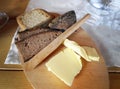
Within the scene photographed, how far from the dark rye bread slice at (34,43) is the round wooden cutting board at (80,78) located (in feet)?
0.11

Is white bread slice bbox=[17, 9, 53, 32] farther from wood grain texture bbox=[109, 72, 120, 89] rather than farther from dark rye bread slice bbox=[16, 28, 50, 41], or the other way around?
wood grain texture bbox=[109, 72, 120, 89]

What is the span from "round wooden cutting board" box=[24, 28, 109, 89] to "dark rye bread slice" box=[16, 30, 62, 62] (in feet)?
0.11

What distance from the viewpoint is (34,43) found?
1.66 feet

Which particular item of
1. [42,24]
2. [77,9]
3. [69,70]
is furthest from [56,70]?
[77,9]

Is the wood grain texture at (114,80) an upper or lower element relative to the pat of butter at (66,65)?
lower

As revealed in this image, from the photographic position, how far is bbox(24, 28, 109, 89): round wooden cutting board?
436 mm

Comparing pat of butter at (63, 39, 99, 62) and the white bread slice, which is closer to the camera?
pat of butter at (63, 39, 99, 62)

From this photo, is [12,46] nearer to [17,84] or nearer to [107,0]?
[17,84]

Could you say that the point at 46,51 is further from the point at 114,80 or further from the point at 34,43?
the point at 114,80

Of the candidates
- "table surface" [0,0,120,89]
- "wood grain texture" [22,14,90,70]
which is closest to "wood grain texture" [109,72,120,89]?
"table surface" [0,0,120,89]

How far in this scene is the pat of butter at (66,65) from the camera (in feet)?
1.42

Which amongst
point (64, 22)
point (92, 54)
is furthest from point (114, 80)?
point (64, 22)

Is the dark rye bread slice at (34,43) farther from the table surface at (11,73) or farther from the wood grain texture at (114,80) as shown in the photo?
the wood grain texture at (114,80)

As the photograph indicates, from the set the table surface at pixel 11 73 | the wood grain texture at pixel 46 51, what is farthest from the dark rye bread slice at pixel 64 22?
the table surface at pixel 11 73
